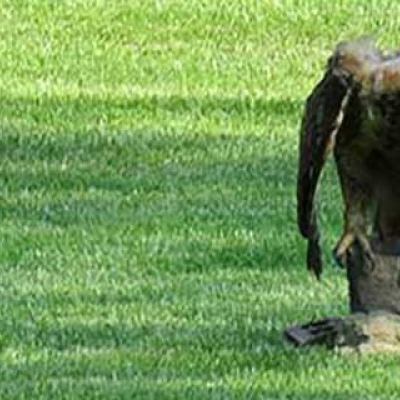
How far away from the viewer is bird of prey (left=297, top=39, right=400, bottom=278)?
9.36 m

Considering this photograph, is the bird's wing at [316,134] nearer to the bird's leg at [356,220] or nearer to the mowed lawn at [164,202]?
the bird's leg at [356,220]

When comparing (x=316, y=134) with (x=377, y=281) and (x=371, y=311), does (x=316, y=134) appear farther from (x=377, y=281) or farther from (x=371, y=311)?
(x=371, y=311)

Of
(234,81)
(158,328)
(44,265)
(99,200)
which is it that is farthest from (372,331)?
(234,81)

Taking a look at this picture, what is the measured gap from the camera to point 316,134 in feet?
31.0

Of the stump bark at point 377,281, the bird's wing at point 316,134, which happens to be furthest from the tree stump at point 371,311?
the bird's wing at point 316,134

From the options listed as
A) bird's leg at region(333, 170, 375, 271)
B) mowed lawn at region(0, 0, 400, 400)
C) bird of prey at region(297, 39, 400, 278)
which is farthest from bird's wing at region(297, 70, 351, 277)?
mowed lawn at region(0, 0, 400, 400)

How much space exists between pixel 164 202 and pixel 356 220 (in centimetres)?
400

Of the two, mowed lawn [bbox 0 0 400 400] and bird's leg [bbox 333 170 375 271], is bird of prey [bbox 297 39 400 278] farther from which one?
mowed lawn [bbox 0 0 400 400]

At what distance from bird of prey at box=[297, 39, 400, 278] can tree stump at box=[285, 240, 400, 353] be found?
43mm

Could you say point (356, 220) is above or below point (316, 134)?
below

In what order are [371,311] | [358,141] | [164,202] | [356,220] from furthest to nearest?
[164,202], [371,311], [356,220], [358,141]

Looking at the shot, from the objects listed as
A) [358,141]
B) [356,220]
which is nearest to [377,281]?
[356,220]

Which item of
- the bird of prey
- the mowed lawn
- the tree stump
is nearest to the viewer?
the bird of prey

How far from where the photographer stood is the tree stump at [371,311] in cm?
968
